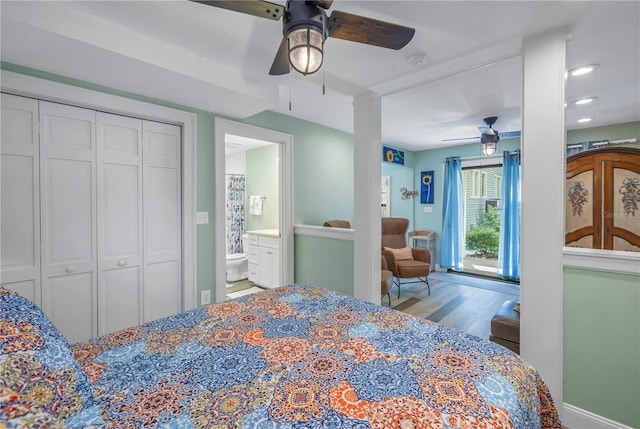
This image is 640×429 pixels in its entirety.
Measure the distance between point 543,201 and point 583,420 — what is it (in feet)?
4.24

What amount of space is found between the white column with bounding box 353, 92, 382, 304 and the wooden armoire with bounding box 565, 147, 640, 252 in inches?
86.6

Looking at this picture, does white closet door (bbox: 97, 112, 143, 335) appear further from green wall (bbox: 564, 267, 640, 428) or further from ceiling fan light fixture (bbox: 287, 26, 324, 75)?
green wall (bbox: 564, 267, 640, 428)

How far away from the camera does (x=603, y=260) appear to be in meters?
1.63

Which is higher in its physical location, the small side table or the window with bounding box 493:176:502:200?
the window with bounding box 493:176:502:200

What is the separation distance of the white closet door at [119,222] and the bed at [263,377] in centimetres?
128

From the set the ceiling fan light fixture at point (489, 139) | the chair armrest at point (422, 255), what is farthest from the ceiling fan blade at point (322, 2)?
the chair armrest at point (422, 255)

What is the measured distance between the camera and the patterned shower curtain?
208 inches

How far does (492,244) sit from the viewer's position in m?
5.46

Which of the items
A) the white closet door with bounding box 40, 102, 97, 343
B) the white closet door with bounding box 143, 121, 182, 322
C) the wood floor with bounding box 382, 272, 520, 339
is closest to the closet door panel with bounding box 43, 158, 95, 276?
the white closet door with bounding box 40, 102, 97, 343

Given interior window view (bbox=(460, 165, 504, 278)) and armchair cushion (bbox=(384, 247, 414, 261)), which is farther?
interior window view (bbox=(460, 165, 504, 278))

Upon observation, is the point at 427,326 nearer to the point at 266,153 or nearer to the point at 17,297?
the point at 17,297

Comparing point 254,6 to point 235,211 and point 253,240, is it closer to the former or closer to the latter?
point 253,240

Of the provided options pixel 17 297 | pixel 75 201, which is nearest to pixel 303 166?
pixel 75 201

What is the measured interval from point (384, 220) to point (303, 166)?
1720 mm
